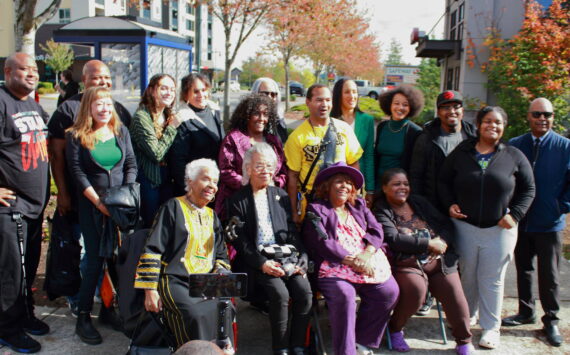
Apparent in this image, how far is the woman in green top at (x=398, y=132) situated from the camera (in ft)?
16.1

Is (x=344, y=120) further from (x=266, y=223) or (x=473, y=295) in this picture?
(x=473, y=295)

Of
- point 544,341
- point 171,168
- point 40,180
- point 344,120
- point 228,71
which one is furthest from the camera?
point 228,71

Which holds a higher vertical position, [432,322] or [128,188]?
[128,188]

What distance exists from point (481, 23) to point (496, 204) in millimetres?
13844

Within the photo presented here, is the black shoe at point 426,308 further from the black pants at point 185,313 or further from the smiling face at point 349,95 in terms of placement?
the black pants at point 185,313

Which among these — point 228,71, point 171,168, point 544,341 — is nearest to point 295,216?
point 171,168

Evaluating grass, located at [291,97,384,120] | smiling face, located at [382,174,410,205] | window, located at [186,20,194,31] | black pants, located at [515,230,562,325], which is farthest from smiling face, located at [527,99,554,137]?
window, located at [186,20,194,31]

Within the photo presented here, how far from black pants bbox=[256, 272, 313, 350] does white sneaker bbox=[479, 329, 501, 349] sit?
1471mm

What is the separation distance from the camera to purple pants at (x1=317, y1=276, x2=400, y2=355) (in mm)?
3799

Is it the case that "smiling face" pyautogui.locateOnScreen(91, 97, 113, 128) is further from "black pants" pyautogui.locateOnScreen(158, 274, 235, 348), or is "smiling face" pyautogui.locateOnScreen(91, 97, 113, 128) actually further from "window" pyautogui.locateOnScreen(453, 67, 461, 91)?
"window" pyautogui.locateOnScreen(453, 67, 461, 91)

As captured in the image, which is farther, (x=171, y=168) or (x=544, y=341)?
(x=171, y=168)

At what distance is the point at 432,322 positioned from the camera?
466cm

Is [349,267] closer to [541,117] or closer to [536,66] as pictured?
[541,117]

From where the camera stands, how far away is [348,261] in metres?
3.99
